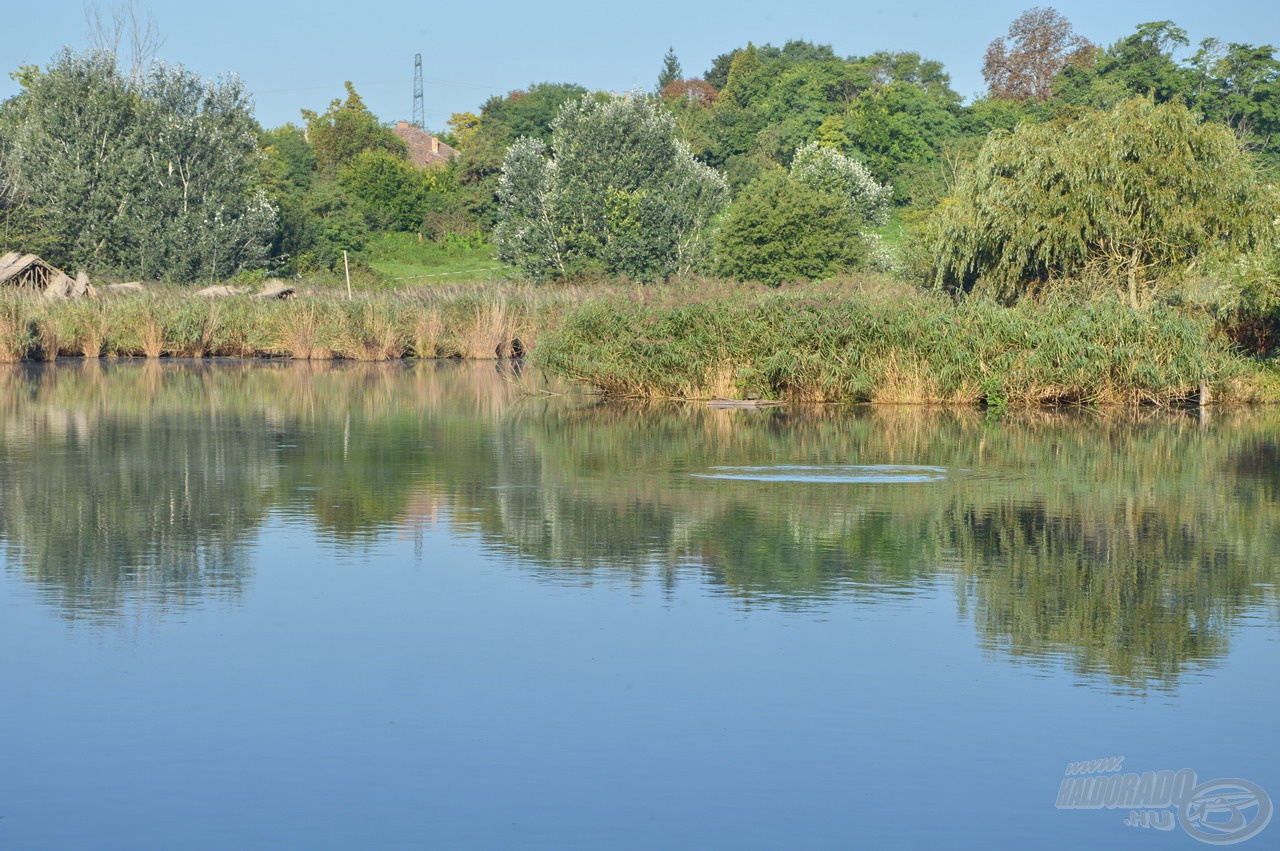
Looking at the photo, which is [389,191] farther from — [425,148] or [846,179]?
[425,148]

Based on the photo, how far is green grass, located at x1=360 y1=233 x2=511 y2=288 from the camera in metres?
73.3

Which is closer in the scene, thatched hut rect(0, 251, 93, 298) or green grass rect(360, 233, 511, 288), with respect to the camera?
thatched hut rect(0, 251, 93, 298)

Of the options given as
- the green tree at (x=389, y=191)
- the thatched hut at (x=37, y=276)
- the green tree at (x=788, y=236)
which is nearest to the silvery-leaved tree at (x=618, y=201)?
the green tree at (x=788, y=236)

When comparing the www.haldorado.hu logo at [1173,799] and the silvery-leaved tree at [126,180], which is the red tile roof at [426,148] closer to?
the silvery-leaved tree at [126,180]

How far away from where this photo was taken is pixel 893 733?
639 cm

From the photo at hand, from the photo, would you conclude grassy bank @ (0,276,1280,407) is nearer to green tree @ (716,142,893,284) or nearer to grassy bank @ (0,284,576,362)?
grassy bank @ (0,284,576,362)

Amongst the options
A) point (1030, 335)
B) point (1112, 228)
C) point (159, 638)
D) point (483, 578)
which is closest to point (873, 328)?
point (1030, 335)

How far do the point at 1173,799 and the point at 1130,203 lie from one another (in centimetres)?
2580

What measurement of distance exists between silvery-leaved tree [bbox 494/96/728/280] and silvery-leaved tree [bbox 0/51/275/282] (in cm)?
1177

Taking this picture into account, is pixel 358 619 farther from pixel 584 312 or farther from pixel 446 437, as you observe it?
pixel 584 312

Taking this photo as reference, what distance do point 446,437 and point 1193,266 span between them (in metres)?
16.0

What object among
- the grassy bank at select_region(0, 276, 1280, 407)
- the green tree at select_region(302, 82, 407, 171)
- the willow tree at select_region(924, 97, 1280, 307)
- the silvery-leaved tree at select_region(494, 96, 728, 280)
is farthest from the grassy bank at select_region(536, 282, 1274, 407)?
the green tree at select_region(302, 82, 407, 171)

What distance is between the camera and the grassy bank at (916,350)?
24812 millimetres

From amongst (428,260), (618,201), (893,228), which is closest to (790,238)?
(618,201)
